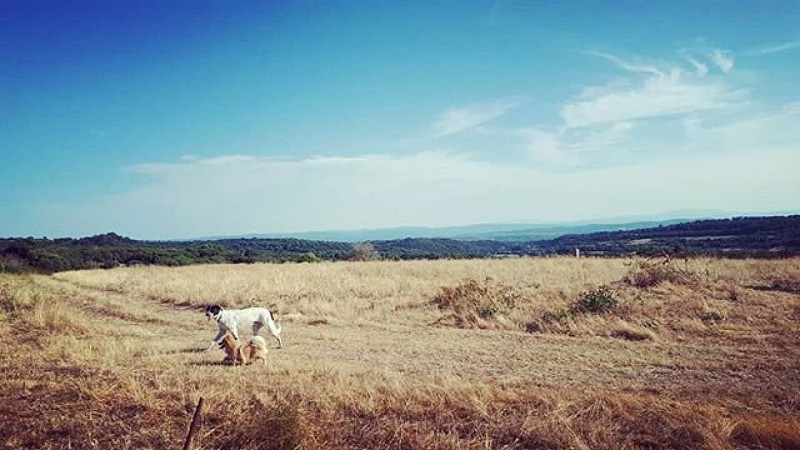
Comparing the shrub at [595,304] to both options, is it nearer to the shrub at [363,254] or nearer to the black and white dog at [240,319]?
the black and white dog at [240,319]

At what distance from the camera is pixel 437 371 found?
1044 centimetres

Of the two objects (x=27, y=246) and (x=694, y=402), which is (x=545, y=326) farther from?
(x=27, y=246)

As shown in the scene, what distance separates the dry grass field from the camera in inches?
245

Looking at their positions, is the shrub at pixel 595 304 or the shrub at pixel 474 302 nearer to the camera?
the shrub at pixel 595 304

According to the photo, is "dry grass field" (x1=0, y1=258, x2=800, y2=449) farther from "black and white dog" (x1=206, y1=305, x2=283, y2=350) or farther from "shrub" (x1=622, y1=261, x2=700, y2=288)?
"black and white dog" (x1=206, y1=305, x2=283, y2=350)

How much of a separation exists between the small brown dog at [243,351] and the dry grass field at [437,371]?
26cm

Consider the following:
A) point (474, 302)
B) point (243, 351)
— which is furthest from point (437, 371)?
point (474, 302)

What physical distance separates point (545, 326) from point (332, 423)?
9511 millimetres

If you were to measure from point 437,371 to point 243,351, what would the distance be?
11.9 feet

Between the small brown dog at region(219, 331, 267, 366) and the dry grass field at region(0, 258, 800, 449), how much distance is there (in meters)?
0.26

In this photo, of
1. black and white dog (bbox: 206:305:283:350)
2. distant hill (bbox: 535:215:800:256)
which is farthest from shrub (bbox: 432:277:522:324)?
distant hill (bbox: 535:215:800:256)

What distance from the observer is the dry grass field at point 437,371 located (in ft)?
20.4

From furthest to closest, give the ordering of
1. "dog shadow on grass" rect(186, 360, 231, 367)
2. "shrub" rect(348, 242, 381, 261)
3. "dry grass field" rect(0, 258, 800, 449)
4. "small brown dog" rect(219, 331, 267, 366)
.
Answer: "shrub" rect(348, 242, 381, 261), "small brown dog" rect(219, 331, 267, 366), "dog shadow on grass" rect(186, 360, 231, 367), "dry grass field" rect(0, 258, 800, 449)

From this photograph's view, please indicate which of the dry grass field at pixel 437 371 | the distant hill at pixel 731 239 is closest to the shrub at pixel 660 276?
the dry grass field at pixel 437 371
